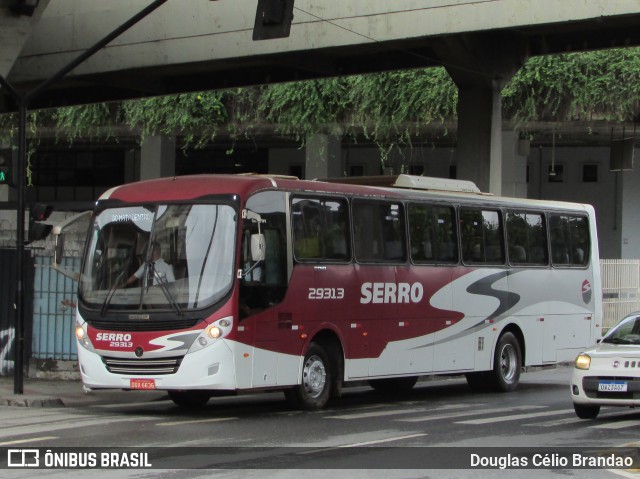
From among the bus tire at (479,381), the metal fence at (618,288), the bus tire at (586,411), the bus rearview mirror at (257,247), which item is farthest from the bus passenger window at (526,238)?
the metal fence at (618,288)

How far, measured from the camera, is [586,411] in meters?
15.1

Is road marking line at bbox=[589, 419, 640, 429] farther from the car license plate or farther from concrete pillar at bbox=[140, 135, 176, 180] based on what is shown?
concrete pillar at bbox=[140, 135, 176, 180]

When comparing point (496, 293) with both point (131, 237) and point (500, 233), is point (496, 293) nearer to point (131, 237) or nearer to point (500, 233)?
point (500, 233)

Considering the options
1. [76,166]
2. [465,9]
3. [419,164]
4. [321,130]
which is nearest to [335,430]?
[465,9]

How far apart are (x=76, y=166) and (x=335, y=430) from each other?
43038mm

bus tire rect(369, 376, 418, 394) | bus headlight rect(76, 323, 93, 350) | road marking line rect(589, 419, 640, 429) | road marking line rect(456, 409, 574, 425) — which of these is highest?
bus headlight rect(76, 323, 93, 350)

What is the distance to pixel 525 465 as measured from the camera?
1104cm

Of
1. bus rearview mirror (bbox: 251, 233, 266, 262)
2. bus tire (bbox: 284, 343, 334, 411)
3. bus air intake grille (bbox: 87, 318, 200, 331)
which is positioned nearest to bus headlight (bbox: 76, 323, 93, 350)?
bus air intake grille (bbox: 87, 318, 200, 331)

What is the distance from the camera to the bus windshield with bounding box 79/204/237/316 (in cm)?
1493

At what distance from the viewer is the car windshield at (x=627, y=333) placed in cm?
1520

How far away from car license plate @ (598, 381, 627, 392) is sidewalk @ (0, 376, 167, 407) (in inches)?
291

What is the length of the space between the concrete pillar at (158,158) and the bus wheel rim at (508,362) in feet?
70.8

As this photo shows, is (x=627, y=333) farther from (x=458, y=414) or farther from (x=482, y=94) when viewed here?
(x=482, y=94)

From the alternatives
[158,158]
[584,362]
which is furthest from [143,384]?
[158,158]
